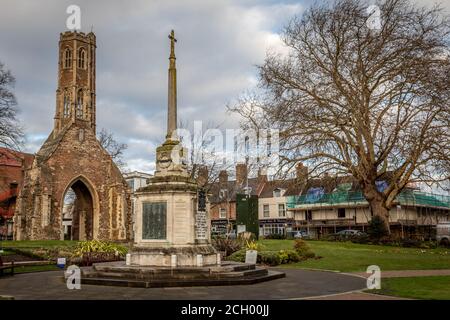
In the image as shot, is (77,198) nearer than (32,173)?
No

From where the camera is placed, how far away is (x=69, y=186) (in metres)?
44.0

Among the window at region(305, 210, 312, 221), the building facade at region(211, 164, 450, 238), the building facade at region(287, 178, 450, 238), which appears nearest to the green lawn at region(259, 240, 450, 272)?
the building facade at region(211, 164, 450, 238)

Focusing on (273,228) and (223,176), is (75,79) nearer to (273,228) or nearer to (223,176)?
(223,176)

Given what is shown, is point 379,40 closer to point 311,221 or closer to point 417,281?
point 417,281

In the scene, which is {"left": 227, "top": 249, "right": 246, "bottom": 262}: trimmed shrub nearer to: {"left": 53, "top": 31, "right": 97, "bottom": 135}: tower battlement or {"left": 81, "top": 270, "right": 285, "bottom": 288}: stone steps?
{"left": 81, "top": 270, "right": 285, "bottom": 288}: stone steps

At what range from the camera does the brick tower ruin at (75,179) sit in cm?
4078

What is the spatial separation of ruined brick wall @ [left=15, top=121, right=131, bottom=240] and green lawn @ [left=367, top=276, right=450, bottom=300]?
1332 inches

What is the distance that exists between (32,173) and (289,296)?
121ft

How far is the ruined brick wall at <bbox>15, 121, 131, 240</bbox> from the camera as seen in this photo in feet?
133

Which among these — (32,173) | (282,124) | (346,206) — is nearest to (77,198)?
(32,173)

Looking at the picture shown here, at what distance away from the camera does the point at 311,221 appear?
62.1 meters

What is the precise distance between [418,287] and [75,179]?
37758mm

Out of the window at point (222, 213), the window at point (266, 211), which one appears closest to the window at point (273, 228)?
the window at point (266, 211)

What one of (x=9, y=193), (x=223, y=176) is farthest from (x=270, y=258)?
(x=9, y=193)
